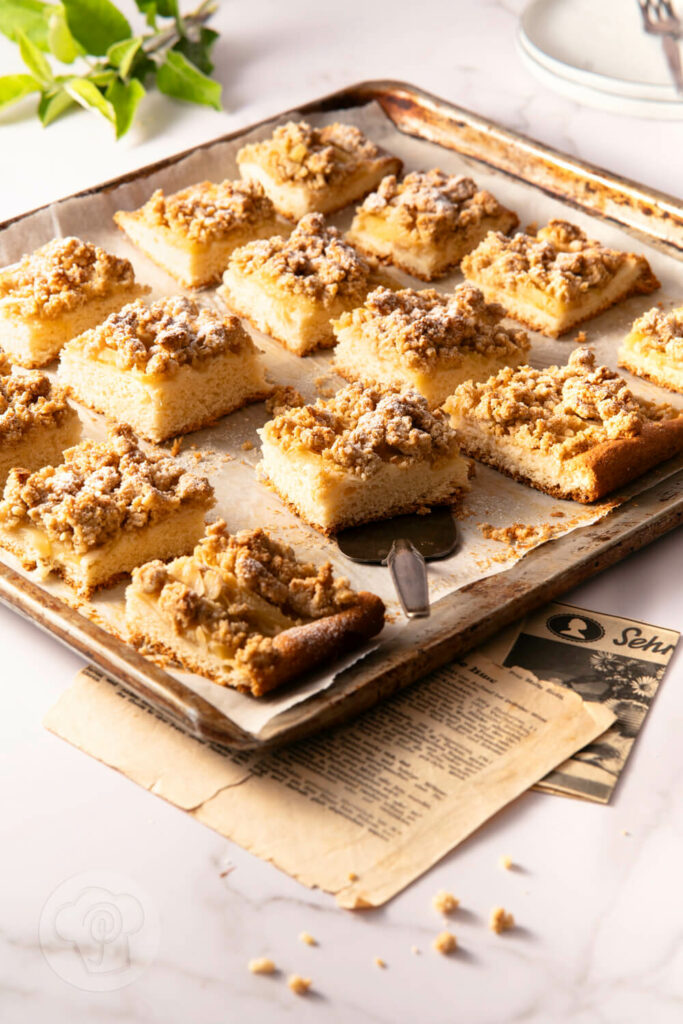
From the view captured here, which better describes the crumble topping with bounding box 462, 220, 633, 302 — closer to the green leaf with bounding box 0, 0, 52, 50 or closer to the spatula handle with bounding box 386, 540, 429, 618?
the spatula handle with bounding box 386, 540, 429, 618

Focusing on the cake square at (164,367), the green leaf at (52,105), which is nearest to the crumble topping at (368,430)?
the cake square at (164,367)

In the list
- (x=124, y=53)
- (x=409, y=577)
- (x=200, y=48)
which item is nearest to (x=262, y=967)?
(x=409, y=577)

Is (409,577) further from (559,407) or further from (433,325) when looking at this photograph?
(433,325)

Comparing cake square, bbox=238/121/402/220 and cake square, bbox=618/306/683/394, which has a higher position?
cake square, bbox=238/121/402/220

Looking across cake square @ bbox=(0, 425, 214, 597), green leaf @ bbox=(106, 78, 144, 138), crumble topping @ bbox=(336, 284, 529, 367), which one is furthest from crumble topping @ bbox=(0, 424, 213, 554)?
green leaf @ bbox=(106, 78, 144, 138)

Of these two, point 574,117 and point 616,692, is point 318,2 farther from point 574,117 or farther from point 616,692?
point 616,692

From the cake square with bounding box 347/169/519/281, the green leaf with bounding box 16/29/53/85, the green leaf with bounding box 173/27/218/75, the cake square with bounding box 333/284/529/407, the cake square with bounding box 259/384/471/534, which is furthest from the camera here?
the green leaf with bounding box 173/27/218/75
